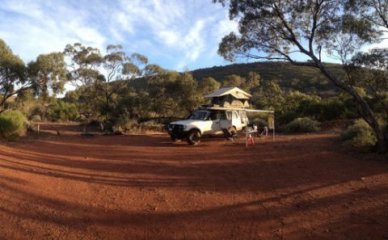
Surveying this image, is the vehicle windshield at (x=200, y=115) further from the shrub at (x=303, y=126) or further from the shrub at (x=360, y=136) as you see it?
the shrub at (x=303, y=126)

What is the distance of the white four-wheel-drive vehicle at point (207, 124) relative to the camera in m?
19.3

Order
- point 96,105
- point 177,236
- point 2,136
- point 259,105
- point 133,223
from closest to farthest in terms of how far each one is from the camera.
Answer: point 177,236 < point 133,223 < point 2,136 < point 96,105 < point 259,105

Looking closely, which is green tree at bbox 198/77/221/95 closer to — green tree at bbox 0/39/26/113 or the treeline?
the treeline

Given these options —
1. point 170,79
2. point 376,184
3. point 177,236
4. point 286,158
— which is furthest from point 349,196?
point 170,79

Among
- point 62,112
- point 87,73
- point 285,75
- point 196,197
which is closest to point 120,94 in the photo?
point 87,73

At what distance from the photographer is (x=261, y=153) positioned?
15.1 metres

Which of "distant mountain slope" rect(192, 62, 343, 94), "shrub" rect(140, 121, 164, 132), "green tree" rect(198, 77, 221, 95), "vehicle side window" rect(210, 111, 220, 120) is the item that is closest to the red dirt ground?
"vehicle side window" rect(210, 111, 220, 120)

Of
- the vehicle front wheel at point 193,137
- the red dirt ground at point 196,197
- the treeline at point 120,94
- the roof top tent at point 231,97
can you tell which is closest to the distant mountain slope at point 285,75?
the roof top tent at point 231,97

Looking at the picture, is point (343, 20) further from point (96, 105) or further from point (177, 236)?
point (96, 105)

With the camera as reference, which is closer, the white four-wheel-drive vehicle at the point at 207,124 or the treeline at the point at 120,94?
the white four-wheel-drive vehicle at the point at 207,124

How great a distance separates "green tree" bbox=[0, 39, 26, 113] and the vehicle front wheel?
15364 millimetres

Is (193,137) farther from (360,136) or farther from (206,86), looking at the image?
(206,86)

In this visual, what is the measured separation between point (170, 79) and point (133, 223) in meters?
28.4

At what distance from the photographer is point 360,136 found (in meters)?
15.0
